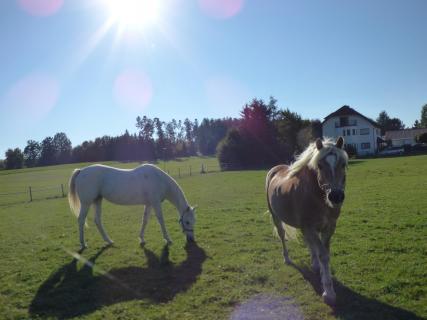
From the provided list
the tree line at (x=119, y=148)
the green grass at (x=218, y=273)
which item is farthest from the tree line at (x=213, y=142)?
the green grass at (x=218, y=273)

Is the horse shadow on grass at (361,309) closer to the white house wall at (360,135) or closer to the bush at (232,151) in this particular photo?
the bush at (232,151)

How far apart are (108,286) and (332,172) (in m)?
4.16

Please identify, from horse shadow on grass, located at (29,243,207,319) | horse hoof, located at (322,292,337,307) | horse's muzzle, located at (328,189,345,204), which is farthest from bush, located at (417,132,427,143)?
horse's muzzle, located at (328,189,345,204)

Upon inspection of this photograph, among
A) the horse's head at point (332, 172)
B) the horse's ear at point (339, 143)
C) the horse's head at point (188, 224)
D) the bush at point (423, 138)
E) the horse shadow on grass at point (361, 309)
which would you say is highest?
the bush at point (423, 138)

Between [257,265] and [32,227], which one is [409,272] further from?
[32,227]

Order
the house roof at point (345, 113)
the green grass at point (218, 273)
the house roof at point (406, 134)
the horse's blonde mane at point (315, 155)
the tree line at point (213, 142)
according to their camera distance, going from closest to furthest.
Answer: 1. the horse's blonde mane at point (315, 155)
2. the green grass at point (218, 273)
3. the tree line at point (213, 142)
4. the house roof at point (345, 113)
5. the house roof at point (406, 134)

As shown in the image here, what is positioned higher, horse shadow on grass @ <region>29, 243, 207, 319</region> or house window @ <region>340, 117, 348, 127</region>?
house window @ <region>340, 117, 348, 127</region>

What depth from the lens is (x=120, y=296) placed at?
560 centimetres

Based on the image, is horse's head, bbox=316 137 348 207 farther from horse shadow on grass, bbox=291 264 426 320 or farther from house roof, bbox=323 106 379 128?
house roof, bbox=323 106 379 128

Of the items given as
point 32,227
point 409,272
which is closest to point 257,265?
point 409,272

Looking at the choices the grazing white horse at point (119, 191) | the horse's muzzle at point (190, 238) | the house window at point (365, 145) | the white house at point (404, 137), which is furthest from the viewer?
the white house at point (404, 137)

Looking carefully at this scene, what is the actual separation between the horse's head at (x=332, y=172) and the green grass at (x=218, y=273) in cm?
152

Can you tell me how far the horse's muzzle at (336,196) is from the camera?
14.2 feet

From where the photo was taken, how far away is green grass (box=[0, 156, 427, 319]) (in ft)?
16.1
